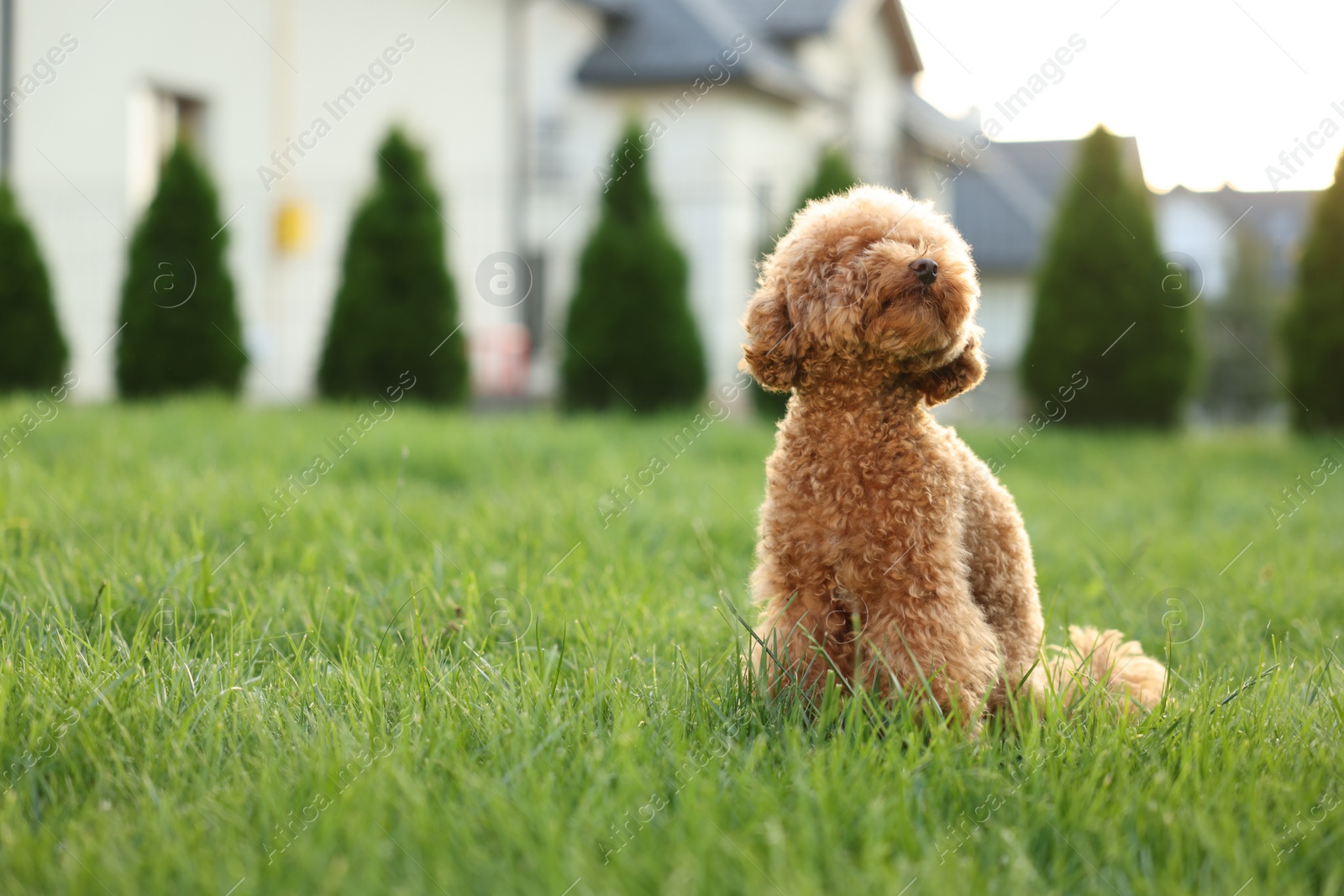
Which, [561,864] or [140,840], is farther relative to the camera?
[140,840]

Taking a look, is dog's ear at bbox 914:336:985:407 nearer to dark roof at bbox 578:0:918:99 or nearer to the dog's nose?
the dog's nose

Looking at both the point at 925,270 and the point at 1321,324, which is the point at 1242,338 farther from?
the point at 925,270

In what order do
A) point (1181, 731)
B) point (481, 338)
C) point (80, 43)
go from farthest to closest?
point (481, 338) → point (80, 43) → point (1181, 731)

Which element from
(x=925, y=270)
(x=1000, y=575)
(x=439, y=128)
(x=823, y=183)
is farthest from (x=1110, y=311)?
(x=439, y=128)

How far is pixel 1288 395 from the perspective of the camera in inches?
408

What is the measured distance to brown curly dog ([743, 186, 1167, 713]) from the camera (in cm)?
234

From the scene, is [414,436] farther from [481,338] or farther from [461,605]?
[481,338]

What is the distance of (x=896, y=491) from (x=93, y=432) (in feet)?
18.6

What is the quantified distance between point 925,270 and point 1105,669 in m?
1.20

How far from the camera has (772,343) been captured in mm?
2455

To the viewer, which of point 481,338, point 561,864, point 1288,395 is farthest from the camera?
point 481,338

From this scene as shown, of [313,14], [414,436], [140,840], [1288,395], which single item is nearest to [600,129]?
[313,14]

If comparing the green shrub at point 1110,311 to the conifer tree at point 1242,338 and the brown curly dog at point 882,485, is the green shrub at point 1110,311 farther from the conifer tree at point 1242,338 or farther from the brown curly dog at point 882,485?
the conifer tree at point 1242,338

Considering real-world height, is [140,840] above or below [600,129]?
below
